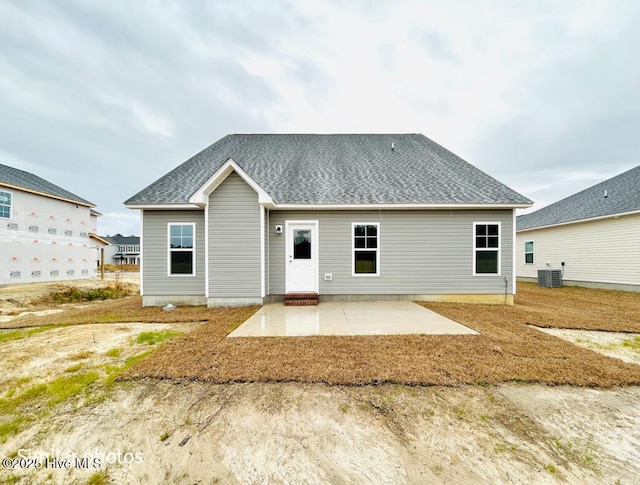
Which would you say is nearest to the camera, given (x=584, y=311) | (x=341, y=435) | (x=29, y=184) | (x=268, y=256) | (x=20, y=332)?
(x=341, y=435)

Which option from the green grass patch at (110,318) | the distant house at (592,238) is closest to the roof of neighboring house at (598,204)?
the distant house at (592,238)

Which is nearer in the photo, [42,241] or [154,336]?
[154,336]

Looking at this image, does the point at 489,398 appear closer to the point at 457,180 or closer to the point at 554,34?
the point at 457,180

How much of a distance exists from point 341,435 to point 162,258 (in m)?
8.09

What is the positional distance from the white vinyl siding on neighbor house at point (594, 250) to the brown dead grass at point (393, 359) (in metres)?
8.66

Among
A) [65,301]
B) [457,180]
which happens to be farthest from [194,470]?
[65,301]

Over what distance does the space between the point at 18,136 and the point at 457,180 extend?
3098 cm

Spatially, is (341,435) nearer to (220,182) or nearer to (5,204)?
(220,182)

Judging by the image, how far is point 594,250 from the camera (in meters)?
12.7

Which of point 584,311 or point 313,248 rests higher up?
point 313,248

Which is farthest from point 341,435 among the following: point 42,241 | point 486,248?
point 42,241

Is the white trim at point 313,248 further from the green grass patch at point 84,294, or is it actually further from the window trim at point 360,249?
the green grass patch at point 84,294

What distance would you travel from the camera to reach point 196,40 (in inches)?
481

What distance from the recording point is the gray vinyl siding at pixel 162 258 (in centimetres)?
830
